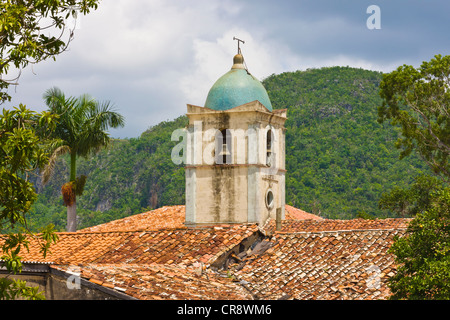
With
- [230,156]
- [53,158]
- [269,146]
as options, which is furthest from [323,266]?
[53,158]

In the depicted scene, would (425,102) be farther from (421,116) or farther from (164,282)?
(164,282)

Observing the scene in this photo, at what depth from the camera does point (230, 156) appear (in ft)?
71.8

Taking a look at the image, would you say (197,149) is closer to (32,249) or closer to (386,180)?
(32,249)

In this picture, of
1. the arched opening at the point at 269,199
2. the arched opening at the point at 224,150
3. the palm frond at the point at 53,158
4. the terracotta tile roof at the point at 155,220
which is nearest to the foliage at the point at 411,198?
the terracotta tile roof at the point at 155,220

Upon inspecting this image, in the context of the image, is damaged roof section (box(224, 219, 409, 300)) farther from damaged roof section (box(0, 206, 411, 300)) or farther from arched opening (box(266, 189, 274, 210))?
arched opening (box(266, 189, 274, 210))

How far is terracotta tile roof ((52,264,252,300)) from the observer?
13.6 m

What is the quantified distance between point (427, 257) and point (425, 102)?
761 inches

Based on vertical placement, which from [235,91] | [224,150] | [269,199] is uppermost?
[235,91]

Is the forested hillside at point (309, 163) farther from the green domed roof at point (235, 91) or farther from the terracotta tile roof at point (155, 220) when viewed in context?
the green domed roof at point (235, 91)

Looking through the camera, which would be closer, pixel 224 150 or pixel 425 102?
pixel 224 150

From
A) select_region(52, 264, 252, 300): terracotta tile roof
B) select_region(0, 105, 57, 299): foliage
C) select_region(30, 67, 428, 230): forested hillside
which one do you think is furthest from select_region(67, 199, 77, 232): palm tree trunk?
select_region(30, 67, 428, 230): forested hillside

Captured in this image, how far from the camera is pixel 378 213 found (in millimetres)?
46969

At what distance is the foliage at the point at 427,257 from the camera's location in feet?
40.3

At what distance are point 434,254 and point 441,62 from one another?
63.6 ft
